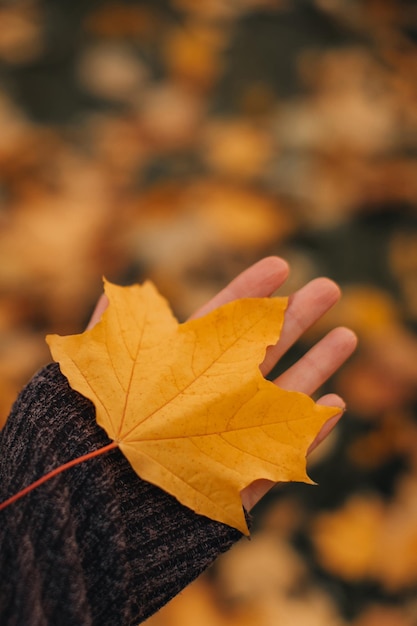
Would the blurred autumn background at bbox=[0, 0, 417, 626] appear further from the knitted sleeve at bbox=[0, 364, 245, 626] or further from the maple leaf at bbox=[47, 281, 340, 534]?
the maple leaf at bbox=[47, 281, 340, 534]

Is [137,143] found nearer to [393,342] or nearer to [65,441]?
[393,342]

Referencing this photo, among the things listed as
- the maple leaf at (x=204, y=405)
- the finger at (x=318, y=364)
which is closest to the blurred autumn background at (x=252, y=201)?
the finger at (x=318, y=364)

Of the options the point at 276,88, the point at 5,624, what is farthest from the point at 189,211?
the point at 5,624

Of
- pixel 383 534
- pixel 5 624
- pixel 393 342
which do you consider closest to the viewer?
pixel 5 624

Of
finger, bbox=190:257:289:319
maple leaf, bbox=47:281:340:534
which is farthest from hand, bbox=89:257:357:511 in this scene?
maple leaf, bbox=47:281:340:534

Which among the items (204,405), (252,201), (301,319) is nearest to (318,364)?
(301,319)

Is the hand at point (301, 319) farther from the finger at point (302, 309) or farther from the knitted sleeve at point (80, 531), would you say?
the knitted sleeve at point (80, 531)

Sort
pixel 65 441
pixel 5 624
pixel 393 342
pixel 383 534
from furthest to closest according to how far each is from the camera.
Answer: pixel 393 342
pixel 383 534
pixel 65 441
pixel 5 624
